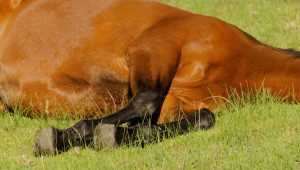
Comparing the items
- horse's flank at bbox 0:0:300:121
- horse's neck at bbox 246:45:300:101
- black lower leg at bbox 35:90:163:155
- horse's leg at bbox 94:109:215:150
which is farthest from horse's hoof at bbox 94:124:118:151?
horse's neck at bbox 246:45:300:101

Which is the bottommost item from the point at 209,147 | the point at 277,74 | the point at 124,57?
the point at 209,147

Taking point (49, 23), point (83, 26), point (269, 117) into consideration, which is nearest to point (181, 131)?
point (269, 117)

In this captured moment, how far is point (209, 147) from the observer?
3.10 meters

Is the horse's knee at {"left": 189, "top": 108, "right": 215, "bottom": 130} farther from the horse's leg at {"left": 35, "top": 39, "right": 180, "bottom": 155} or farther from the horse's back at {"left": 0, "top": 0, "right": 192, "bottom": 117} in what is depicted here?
the horse's back at {"left": 0, "top": 0, "right": 192, "bottom": 117}

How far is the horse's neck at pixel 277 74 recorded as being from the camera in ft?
12.5

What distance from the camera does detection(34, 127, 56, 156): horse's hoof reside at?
10.5 feet

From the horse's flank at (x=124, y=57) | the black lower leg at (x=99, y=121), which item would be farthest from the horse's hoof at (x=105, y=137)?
the horse's flank at (x=124, y=57)

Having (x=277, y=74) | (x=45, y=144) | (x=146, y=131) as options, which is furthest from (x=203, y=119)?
(x=45, y=144)

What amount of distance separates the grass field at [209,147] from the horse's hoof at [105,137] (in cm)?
5

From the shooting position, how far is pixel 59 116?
3.95m

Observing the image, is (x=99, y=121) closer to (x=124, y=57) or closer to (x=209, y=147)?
(x=124, y=57)

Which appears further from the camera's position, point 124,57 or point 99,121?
point 124,57

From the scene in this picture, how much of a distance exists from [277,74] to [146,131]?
1.16 metres

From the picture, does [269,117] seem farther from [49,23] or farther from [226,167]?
[49,23]
